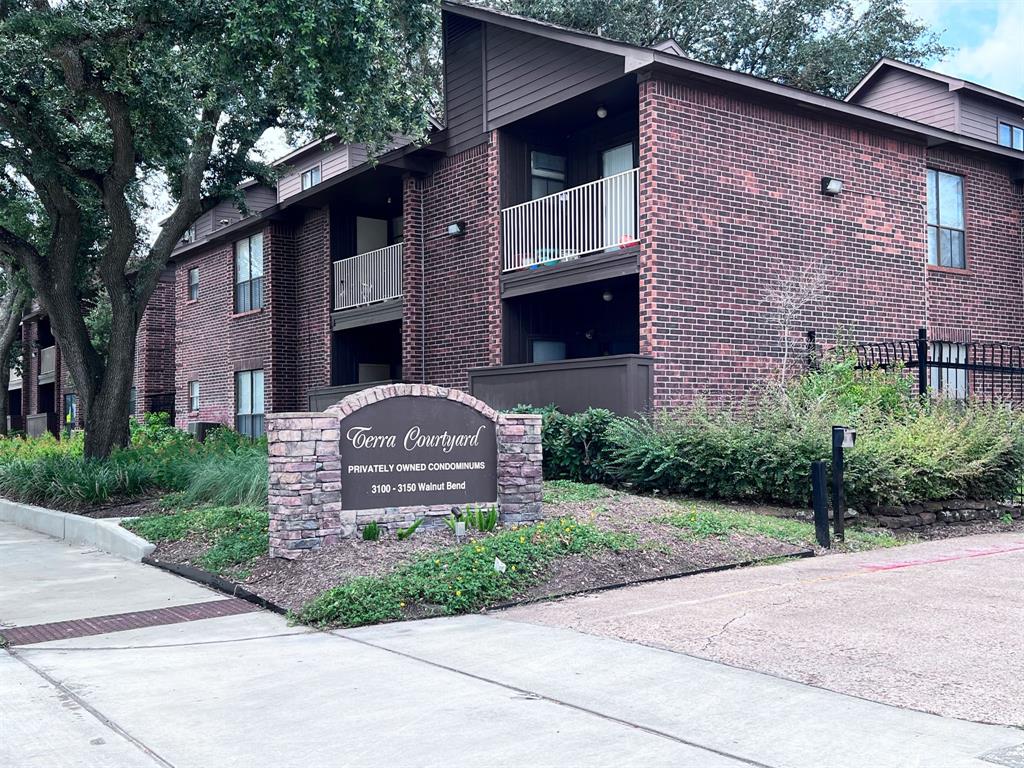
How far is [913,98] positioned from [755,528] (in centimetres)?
1572

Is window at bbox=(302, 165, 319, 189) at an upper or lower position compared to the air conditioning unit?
upper

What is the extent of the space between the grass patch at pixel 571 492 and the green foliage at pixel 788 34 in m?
23.0

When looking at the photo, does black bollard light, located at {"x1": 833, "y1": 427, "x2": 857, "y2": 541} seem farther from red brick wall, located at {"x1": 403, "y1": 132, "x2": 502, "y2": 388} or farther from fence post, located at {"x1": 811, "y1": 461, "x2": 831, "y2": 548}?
red brick wall, located at {"x1": 403, "y1": 132, "x2": 502, "y2": 388}

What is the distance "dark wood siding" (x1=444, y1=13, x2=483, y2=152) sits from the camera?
18438 millimetres

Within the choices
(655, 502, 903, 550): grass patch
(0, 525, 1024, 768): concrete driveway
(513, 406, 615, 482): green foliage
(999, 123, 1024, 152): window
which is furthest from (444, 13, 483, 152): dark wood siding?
(0, 525, 1024, 768): concrete driveway

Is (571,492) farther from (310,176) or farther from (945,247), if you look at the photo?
(310,176)

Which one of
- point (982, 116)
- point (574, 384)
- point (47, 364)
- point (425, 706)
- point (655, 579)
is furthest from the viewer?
point (47, 364)

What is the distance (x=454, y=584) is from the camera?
8.10 m

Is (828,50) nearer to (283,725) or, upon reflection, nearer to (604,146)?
(604,146)

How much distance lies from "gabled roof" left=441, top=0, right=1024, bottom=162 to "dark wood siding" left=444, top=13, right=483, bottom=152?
13.9 inches

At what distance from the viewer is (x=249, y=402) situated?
25.7m

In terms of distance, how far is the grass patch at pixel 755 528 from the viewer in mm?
10329

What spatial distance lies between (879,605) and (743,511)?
431 cm

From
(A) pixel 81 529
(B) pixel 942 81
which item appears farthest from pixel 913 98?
(A) pixel 81 529
